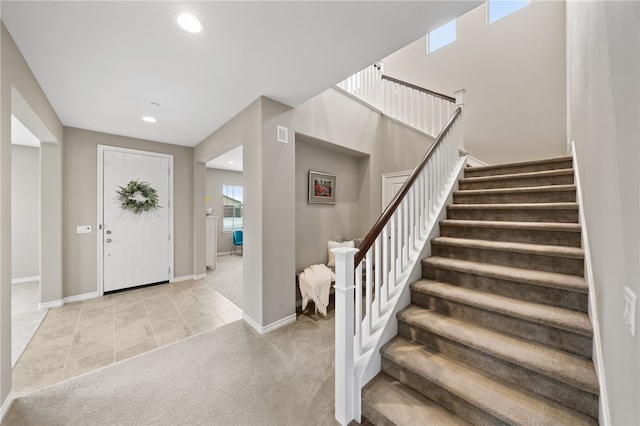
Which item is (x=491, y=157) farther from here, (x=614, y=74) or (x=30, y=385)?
(x=30, y=385)

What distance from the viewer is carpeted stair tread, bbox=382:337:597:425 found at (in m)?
1.12

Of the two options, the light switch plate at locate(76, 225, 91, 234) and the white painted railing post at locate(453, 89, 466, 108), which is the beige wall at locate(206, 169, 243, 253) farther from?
the white painted railing post at locate(453, 89, 466, 108)

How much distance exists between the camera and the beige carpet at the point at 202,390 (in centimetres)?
150

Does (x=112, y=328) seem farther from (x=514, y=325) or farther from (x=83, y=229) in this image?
(x=514, y=325)

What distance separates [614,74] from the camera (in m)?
0.90

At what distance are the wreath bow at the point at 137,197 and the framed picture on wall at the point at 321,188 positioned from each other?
270cm

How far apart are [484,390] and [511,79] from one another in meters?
4.60

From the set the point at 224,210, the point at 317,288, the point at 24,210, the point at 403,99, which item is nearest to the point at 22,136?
the point at 24,210

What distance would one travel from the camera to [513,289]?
165 cm

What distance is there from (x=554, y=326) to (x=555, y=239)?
809 mm

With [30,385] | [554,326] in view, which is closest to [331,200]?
[554,326]

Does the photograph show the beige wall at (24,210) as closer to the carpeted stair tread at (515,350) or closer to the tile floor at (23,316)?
the tile floor at (23,316)

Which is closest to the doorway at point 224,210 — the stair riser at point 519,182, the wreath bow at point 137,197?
the wreath bow at point 137,197

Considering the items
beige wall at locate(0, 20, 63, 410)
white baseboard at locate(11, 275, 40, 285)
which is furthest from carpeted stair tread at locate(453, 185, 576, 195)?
white baseboard at locate(11, 275, 40, 285)
